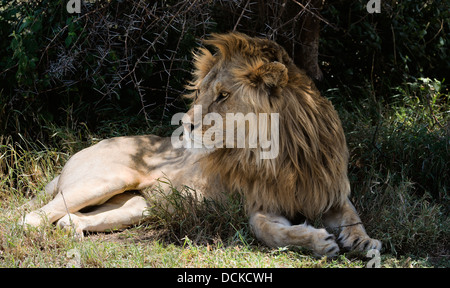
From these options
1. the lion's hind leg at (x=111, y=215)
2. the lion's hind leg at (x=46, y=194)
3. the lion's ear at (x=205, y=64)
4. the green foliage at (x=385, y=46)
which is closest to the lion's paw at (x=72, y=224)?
the lion's hind leg at (x=111, y=215)

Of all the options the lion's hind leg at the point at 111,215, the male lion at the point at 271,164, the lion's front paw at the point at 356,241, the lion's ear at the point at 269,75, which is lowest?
the lion's hind leg at the point at 111,215

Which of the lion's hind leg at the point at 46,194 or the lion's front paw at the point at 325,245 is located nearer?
the lion's front paw at the point at 325,245

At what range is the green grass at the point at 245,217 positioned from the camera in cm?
338

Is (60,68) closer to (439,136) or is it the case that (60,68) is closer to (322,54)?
(322,54)

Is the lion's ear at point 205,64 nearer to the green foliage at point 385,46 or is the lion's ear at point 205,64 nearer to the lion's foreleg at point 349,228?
the lion's foreleg at point 349,228

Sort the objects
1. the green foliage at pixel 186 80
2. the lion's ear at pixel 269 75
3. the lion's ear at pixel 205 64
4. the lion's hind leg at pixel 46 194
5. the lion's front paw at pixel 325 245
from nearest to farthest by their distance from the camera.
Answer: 1. the lion's front paw at pixel 325 245
2. the lion's ear at pixel 269 75
3. the lion's ear at pixel 205 64
4. the green foliage at pixel 186 80
5. the lion's hind leg at pixel 46 194

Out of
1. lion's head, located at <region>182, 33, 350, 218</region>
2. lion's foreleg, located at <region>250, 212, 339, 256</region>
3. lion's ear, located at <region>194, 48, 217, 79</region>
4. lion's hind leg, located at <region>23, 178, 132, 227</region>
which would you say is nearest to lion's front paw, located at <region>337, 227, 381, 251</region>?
lion's foreleg, located at <region>250, 212, 339, 256</region>

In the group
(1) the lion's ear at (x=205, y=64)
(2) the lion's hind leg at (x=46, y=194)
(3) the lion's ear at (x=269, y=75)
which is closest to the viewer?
(3) the lion's ear at (x=269, y=75)

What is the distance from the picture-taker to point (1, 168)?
5039 mm

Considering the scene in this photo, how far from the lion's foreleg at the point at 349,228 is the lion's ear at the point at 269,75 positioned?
89cm

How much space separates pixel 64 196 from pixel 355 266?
1935mm

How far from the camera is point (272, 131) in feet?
11.8

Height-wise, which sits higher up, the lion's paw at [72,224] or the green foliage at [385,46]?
the green foliage at [385,46]
